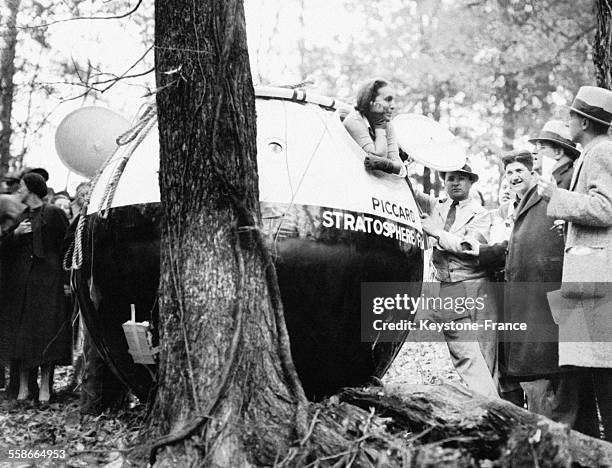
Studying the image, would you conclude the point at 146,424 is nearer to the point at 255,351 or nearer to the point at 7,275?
the point at 255,351

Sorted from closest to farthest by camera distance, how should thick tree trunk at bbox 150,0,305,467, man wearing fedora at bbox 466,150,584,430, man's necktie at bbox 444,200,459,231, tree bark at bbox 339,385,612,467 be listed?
tree bark at bbox 339,385,612,467, thick tree trunk at bbox 150,0,305,467, man wearing fedora at bbox 466,150,584,430, man's necktie at bbox 444,200,459,231

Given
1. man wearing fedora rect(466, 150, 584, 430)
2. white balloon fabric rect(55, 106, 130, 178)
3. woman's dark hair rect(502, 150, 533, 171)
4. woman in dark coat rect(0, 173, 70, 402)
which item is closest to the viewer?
man wearing fedora rect(466, 150, 584, 430)

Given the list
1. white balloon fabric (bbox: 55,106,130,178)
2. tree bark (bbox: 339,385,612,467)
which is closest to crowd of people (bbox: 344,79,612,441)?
tree bark (bbox: 339,385,612,467)

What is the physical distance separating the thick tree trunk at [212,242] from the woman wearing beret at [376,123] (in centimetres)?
162

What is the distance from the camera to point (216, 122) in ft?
12.0

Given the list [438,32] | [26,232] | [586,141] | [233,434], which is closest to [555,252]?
[586,141]

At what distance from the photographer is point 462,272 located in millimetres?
6543

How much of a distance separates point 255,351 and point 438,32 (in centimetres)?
1223

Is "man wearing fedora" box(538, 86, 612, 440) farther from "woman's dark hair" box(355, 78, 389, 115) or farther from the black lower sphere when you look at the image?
"woman's dark hair" box(355, 78, 389, 115)

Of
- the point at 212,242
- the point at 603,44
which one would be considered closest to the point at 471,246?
the point at 603,44

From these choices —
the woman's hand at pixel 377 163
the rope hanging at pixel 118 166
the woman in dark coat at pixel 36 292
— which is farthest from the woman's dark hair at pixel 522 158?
the woman in dark coat at pixel 36 292

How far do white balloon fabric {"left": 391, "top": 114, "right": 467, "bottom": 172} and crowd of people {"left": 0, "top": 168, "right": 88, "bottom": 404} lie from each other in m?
3.22

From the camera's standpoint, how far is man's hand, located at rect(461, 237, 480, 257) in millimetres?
6441
